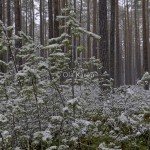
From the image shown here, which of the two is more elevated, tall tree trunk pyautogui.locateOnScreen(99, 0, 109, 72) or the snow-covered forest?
tall tree trunk pyautogui.locateOnScreen(99, 0, 109, 72)

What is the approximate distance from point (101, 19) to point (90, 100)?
158 inches

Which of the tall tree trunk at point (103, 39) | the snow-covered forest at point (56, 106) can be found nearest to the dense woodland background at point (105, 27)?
the tall tree trunk at point (103, 39)

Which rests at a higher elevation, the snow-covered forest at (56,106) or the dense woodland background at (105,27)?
the dense woodland background at (105,27)

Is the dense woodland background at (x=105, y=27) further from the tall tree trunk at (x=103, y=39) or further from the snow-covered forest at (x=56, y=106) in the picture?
the snow-covered forest at (x=56, y=106)

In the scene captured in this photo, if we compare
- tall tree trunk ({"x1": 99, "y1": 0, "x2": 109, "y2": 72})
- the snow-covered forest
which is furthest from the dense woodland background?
the snow-covered forest

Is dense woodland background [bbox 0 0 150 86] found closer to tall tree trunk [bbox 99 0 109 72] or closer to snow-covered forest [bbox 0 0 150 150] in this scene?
tall tree trunk [bbox 99 0 109 72]

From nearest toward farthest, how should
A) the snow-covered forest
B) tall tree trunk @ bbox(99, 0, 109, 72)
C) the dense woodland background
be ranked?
the snow-covered forest
tall tree trunk @ bbox(99, 0, 109, 72)
the dense woodland background

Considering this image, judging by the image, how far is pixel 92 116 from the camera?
8570 mm

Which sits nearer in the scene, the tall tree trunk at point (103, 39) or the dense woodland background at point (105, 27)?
the tall tree trunk at point (103, 39)

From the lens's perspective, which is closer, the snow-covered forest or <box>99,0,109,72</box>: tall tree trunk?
the snow-covered forest

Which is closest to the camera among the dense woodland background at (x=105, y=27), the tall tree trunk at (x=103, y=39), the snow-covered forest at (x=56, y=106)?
the snow-covered forest at (x=56, y=106)

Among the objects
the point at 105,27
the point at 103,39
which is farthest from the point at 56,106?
the point at 105,27

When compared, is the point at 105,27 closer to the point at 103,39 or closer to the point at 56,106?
the point at 103,39

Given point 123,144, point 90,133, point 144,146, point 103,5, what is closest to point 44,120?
point 90,133
